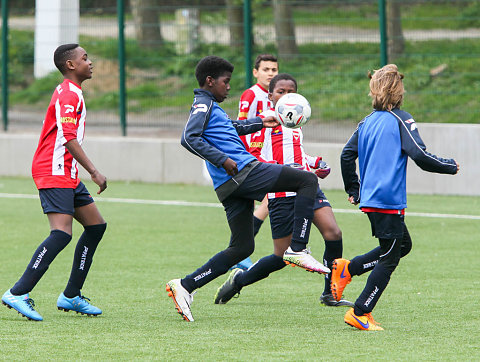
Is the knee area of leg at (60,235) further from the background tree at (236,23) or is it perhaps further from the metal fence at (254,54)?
the background tree at (236,23)

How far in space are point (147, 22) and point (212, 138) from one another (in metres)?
11.8

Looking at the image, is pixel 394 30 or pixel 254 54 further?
pixel 254 54

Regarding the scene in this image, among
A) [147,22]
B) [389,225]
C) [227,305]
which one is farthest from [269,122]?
[147,22]

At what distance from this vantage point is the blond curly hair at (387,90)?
657cm

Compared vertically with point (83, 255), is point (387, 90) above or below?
above

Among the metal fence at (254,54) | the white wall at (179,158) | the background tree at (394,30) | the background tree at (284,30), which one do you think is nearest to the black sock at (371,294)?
the white wall at (179,158)

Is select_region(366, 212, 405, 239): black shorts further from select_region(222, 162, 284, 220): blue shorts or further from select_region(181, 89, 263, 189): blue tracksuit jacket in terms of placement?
select_region(181, 89, 263, 189): blue tracksuit jacket

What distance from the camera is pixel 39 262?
23.1 ft

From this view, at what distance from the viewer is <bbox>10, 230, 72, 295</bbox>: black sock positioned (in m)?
7.02

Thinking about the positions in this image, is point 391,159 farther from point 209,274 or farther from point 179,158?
point 179,158

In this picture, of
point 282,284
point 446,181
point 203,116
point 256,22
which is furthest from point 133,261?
point 256,22

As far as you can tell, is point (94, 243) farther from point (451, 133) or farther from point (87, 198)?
point (451, 133)

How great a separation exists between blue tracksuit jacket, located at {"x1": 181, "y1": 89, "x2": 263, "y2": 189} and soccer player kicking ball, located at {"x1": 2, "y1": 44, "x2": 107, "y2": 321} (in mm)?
693

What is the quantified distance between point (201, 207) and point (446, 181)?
377 cm
